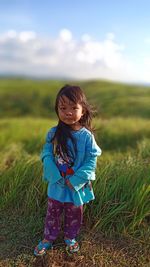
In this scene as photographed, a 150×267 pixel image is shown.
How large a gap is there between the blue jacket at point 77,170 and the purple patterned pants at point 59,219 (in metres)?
0.13

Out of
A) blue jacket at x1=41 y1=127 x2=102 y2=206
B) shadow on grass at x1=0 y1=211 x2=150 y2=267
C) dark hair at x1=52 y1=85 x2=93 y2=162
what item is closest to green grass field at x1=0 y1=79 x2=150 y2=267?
shadow on grass at x1=0 y1=211 x2=150 y2=267

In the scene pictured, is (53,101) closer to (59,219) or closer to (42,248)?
(59,219)

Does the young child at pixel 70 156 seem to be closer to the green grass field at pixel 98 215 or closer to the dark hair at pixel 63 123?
the dark hair at pixel 63 123

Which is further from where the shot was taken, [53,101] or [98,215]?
[53,101]

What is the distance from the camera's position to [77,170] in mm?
3145

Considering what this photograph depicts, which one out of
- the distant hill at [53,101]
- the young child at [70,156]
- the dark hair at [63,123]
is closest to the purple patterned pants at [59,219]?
the young child at [70,156]

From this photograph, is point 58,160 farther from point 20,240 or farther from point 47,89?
point 47,89

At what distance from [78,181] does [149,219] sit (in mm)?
1137

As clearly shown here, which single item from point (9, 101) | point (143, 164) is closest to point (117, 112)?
point (9, 101)

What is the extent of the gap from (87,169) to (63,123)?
0.43 m

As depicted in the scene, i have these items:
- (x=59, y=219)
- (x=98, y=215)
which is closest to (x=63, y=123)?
(x=59, y=219)

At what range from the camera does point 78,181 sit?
3.12 meters

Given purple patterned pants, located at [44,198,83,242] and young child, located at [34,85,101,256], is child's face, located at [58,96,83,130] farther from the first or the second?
purple patterned pants, located at [44,198,83,242]

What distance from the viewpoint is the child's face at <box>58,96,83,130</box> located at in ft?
10.3
